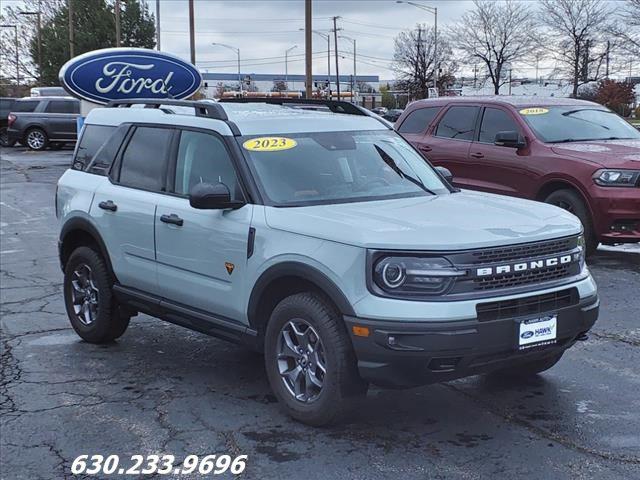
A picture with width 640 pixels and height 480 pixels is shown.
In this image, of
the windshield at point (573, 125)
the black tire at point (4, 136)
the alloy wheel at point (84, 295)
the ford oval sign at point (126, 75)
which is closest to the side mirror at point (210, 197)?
the alloy wheel at point (84, 295)

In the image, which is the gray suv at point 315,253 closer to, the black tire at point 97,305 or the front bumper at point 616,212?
the black tire at point 97,305

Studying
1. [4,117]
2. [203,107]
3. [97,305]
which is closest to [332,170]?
[203,107]

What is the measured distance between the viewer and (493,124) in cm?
1057

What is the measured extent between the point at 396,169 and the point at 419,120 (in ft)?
20.7

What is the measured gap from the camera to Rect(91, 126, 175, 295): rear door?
5.79 metres

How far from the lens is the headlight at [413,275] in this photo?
13.7 feet

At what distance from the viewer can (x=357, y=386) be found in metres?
4.42

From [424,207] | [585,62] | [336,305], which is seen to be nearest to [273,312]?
[336,305]

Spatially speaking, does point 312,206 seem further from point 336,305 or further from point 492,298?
point 492,298

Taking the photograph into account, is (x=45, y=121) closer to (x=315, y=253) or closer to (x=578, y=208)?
(x=578, y=208)

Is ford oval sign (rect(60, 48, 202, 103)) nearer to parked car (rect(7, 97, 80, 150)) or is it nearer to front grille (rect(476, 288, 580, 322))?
front grille (rect(476, 288, 580, 322))

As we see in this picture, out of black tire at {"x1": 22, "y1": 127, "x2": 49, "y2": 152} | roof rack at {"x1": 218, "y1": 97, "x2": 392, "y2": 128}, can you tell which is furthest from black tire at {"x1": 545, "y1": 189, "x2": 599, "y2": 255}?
black tire at {"x1": 22, "y1": 127, "x2": 49, "y2": 152}

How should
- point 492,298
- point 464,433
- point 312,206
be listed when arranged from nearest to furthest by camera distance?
1. point 492,298
2. point 464,433
3. point 312,206

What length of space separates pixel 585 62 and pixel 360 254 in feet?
164
